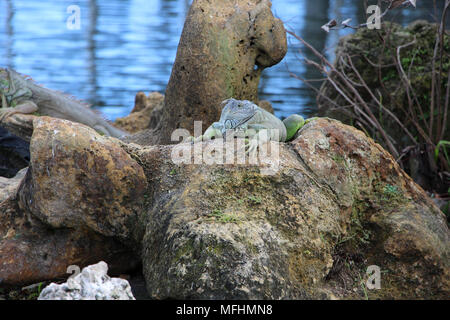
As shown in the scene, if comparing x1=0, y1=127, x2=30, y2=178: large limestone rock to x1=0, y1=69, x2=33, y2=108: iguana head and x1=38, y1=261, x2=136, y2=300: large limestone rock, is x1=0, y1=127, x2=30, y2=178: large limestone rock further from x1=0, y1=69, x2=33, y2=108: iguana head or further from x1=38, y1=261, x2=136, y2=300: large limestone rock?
x1=38, y1=261, x2=136, y2=300: large limestone rock

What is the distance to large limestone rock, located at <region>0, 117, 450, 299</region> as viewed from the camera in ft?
9.30

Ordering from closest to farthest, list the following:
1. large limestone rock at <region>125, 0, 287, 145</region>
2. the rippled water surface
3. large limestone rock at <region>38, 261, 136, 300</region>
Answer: large limestone rock at <region>38, 261, 136, 300</region> → large limestone rock at <region>125, 0, 287, 145</region> → the rippled water surface

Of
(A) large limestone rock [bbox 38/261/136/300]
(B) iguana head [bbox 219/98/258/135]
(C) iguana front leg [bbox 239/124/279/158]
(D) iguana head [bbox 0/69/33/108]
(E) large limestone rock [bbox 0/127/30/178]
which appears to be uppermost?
(B) iguana head [bbox 219/98/258/135]

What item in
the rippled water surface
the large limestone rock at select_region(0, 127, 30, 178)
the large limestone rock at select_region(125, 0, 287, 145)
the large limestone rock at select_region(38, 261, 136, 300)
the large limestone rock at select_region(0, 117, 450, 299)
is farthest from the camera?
the rippled water surface

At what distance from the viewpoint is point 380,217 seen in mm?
3295

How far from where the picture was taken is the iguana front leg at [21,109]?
22.1 feet

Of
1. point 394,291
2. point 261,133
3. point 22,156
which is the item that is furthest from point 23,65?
point 394,291

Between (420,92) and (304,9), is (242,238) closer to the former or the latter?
(420,92)


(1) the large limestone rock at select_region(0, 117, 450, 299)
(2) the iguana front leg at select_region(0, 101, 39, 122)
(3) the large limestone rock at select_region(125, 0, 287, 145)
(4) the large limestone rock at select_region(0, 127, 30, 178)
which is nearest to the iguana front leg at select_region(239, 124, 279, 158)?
(1) the large limestone rock at select_region(0, 117, 450, 299)

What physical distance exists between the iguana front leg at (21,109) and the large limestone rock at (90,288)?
4.70 m

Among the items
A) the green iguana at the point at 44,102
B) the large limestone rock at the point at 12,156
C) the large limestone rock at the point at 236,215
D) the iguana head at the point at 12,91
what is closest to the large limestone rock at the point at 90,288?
the large limestone rock at the point at 236,215

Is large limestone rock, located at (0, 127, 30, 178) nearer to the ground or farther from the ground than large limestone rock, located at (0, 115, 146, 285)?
nearer to the ground

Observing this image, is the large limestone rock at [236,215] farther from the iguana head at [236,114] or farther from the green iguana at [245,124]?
the iguana head at [236,114]

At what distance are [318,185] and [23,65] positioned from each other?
8773mm
